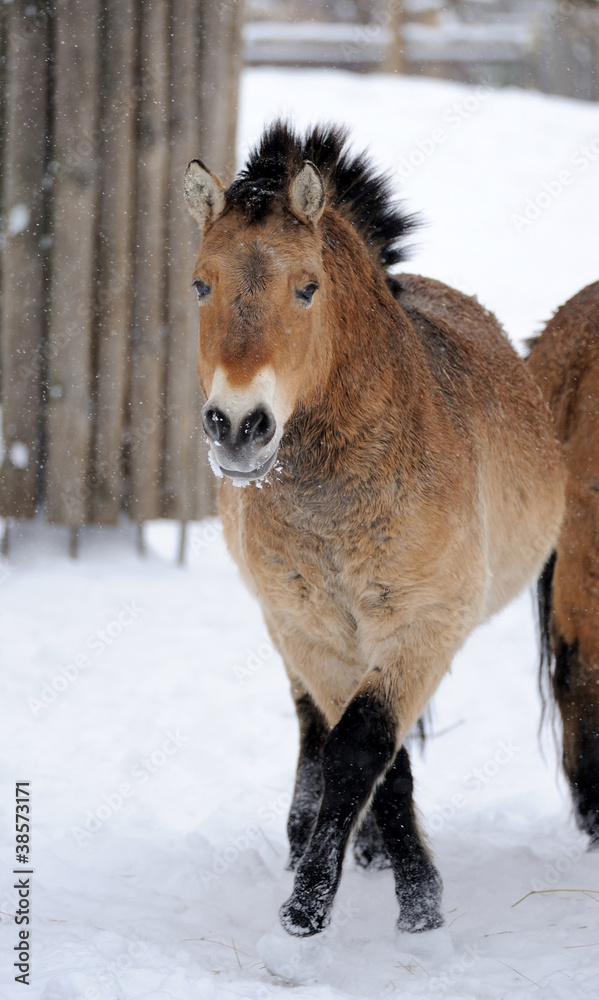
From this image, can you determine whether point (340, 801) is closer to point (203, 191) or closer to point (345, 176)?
point (203, 191)

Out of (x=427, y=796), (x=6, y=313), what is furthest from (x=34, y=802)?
(x=6, y=313)

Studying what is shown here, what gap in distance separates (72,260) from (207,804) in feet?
12.0

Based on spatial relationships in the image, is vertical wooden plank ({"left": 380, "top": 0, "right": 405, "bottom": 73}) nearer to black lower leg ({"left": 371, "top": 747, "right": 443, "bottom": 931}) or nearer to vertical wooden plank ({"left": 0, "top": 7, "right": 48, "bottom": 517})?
vertical wooden plank ({"left": 0, "top": 7, "right": 48, "bottom": 517})

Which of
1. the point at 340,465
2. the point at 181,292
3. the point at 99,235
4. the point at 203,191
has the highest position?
the point at 203,191

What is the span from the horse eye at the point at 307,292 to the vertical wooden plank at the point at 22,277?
3987 mm

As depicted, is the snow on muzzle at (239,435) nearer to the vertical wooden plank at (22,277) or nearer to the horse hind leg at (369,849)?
the horse hind leg at (369,849)

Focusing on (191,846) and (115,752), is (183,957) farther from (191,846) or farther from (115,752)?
(115,752)

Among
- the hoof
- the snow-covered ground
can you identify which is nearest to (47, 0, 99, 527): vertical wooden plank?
the snow-covered ground

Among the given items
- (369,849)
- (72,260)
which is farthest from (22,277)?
(369,849)

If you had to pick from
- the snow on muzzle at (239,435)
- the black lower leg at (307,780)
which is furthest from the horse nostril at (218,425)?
the black lower leg at (307,780)

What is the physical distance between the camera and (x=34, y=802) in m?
4.16

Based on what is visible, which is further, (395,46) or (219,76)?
(395,46)

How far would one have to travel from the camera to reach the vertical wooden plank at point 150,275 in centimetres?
622

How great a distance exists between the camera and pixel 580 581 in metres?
4.09
